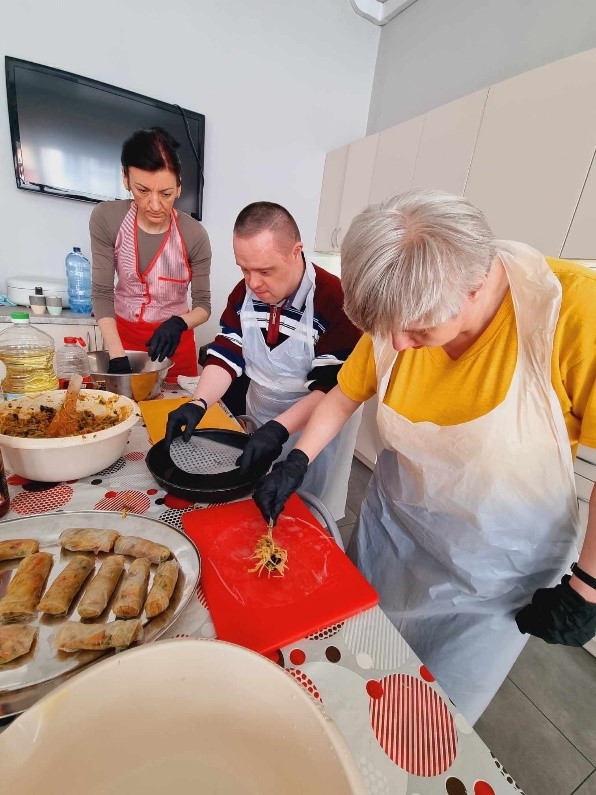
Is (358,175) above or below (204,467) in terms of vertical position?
above

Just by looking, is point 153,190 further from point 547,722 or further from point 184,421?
point 547,722

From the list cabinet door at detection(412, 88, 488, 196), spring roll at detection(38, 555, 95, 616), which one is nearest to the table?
spring roll at detection(38, 555, 95, 616)

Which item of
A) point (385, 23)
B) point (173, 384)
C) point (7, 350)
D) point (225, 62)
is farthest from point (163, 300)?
point (385, 23)

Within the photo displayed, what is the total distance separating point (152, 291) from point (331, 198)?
2.03 meters

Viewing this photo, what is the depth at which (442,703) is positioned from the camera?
45cm

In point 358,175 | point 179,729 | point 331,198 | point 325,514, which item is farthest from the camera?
point 331,198

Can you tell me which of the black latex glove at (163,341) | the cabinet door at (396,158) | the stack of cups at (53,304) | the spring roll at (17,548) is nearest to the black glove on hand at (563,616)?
the spring roll at (17,548)

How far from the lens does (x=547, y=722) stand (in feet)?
4.22

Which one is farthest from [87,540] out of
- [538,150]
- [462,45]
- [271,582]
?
[462,45]

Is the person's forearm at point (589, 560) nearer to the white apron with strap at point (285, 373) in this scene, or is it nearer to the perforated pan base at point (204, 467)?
the perforated pan base at point (204, 467)

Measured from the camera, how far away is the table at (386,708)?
38 cm

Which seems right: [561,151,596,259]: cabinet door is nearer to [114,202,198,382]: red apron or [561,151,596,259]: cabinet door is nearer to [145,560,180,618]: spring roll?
[114,202,198,382]: red apron

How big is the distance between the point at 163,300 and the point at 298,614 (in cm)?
162

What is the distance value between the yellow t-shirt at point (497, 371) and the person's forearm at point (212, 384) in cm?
54
